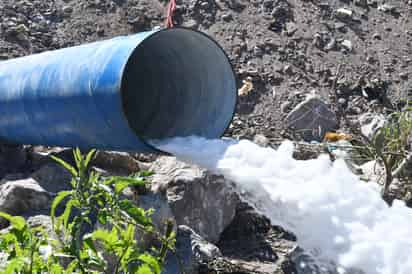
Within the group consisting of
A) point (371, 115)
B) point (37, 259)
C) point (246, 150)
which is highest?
point (37, 259)

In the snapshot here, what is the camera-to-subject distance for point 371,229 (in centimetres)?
319

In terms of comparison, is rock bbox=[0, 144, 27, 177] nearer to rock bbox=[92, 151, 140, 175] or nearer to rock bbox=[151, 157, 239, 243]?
rock bbox=[92, 151, 140, 175]

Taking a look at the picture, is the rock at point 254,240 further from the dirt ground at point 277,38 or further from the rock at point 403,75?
the rock at point 403,75

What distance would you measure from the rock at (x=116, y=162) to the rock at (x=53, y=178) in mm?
267

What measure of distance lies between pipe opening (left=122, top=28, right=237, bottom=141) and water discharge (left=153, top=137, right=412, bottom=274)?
0.45 meters

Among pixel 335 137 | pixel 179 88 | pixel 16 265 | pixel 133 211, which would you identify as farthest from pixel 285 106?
pixel 16 265

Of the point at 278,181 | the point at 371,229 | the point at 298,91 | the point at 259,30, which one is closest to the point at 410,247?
the point at 371,229

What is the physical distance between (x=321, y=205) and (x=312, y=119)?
2.37 meters

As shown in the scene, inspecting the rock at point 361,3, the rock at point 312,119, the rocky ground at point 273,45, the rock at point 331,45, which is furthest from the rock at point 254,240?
the rock at point 361,3

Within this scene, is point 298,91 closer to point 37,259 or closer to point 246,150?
point 246,150

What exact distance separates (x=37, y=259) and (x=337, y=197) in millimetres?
1977

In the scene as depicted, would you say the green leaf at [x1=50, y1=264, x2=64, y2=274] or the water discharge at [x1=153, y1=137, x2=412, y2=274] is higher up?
the green leaf at [x1=50, y1=264, x2=64, y2=274]

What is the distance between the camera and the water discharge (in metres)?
3.10

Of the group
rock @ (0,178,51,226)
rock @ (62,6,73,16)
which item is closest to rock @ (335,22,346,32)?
rock @ (62,6,73,16)
